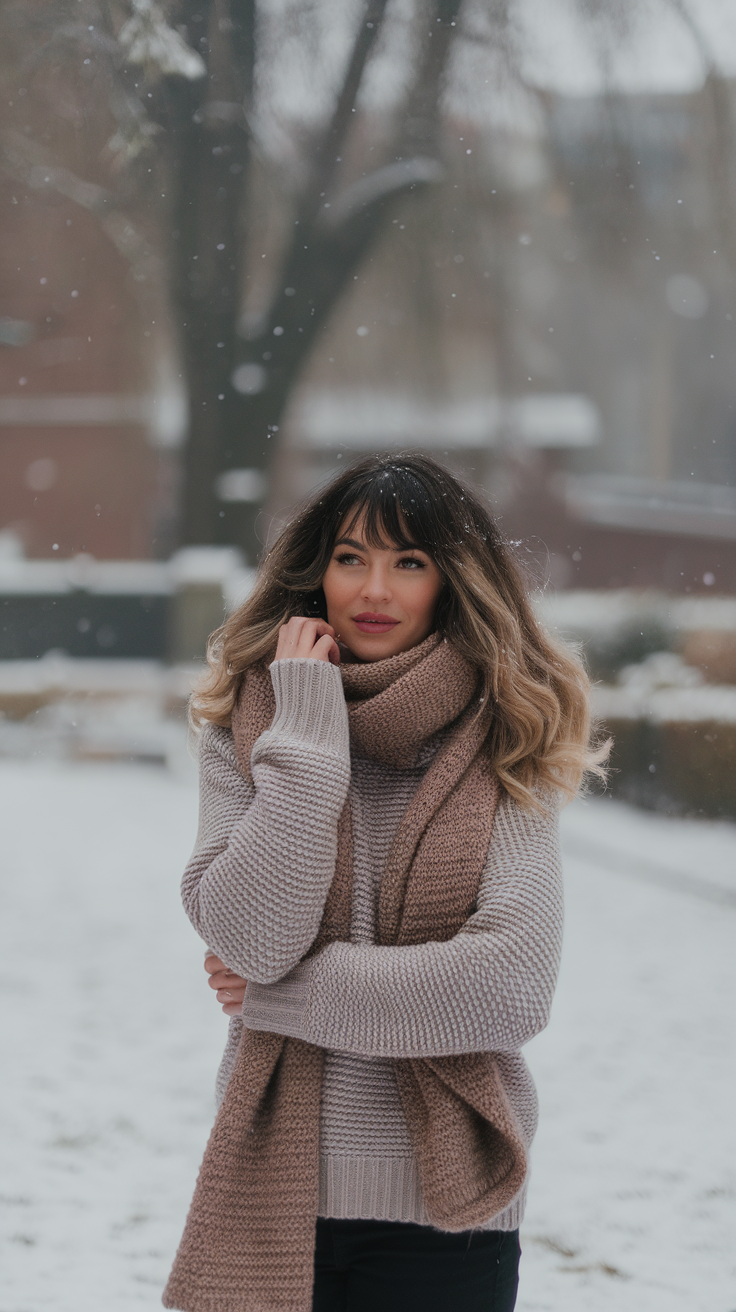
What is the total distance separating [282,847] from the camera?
1.08 metres

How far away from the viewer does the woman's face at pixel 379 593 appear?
1.22 meters

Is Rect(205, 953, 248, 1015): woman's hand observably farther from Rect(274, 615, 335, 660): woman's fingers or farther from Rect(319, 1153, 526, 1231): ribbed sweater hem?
Rect(274, 615, 335, 660): woman's fingers

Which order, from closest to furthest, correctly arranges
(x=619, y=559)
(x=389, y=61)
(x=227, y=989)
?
(x=227, y=989), (x=389, y=61), (x=619, y=559)

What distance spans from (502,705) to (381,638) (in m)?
0.16

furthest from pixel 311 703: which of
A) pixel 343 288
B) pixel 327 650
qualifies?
pixel 343 288

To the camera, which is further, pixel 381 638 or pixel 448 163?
pixel 448 163

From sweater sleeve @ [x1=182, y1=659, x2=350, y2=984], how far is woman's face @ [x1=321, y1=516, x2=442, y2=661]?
0.09 meters

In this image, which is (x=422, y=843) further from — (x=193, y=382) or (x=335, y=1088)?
(x=193, y=382)

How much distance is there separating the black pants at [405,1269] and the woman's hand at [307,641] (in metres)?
0.61

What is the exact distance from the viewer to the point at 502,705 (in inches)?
48.4

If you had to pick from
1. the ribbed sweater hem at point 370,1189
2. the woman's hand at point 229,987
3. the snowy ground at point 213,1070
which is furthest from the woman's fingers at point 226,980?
the snowy ground at point 213,1070

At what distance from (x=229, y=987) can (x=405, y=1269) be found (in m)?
0.34

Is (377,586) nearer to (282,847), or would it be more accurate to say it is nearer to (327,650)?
(327,650)

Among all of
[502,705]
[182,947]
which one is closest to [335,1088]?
[502,705]
